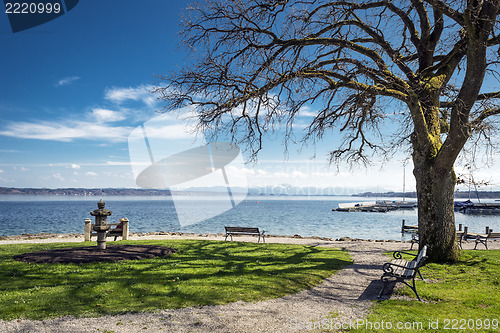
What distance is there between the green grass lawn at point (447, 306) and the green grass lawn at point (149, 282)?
7.50 ft

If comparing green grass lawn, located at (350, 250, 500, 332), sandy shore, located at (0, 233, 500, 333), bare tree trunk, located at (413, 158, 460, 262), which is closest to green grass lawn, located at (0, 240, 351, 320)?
sandy shore, located at (0, 233, 500, 333)

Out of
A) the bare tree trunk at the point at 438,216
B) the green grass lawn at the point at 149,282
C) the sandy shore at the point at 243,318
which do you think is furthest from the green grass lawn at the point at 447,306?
the green grass lawn at the point at 149,282

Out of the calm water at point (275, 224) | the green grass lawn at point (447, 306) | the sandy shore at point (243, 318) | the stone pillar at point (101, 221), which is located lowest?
the calm water at point (275, 224)

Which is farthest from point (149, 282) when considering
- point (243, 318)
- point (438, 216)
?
point (438, 216)

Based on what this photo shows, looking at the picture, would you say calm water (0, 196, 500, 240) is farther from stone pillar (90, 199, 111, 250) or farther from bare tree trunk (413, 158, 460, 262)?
stone pillar (90, 199, 111, 250)

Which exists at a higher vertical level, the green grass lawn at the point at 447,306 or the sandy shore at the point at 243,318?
the green grass lawn at the point at 447,306

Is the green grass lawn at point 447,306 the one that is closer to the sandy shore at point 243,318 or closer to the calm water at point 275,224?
the sandy shore at point 243,318

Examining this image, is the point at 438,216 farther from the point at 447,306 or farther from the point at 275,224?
the point at 275,224

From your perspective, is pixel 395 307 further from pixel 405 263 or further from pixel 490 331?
pixel 405 263

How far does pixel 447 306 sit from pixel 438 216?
182 inches

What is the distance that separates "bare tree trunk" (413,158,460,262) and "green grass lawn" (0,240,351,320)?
2.82m

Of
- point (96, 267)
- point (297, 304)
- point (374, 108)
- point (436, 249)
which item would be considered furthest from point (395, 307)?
point (374, 108)

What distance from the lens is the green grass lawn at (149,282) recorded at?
6484mm

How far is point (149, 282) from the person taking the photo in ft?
26.9
